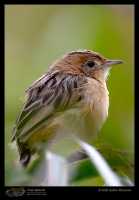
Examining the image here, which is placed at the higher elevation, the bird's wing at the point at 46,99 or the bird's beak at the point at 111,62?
the bird's beak at the point at 111,62

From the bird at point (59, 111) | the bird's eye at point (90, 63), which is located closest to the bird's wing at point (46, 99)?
the bird at point (59, 111)

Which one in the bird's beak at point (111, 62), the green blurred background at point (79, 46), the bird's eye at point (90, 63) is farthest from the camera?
the bird's eye at point (90, 63)

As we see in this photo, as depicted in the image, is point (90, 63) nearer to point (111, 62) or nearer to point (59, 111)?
point (111, 62)

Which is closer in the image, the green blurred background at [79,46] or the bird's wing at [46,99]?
the green blurred background at [79,46]

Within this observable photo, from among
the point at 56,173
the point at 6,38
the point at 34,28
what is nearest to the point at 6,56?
the point at 6,38

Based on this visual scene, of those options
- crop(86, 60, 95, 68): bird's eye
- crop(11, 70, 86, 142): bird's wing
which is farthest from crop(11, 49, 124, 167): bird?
crop(86, 60, 95, 68): bird's eye

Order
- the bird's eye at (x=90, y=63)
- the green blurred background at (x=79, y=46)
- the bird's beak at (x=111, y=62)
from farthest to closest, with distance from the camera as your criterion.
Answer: the bird's eye at (x=90, y=63)
the bird's beak at (x=111, y=62)
the green blurred background at (x=79, y=46)

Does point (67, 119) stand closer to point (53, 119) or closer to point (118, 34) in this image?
point (53, 119)

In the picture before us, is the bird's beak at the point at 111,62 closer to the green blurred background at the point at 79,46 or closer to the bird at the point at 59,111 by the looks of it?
the bird at the point at 59,111
